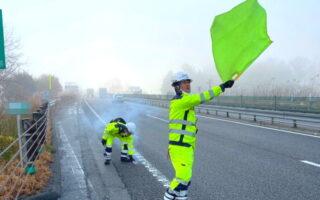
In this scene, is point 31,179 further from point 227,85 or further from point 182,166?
point 227,85

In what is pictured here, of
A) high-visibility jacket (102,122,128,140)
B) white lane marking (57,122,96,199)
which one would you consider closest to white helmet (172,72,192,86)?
white lane marking (57,122,96,199)

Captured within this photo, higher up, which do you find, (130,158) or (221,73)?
(221,73)

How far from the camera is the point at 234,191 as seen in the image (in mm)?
5043

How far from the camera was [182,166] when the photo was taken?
3.88m

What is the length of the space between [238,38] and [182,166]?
1.88 metres

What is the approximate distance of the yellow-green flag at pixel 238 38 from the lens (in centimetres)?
359

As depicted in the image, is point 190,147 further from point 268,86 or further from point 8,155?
point 268,86

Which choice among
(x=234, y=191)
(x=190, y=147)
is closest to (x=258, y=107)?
(x=234, y=191)

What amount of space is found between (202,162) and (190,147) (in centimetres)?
352

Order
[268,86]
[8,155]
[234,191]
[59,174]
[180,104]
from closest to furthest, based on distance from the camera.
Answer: [180,104] → [234,191] → [59,174] → [8,155] → [268,86]

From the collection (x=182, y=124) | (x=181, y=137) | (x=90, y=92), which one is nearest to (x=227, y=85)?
(x=182, y=124)

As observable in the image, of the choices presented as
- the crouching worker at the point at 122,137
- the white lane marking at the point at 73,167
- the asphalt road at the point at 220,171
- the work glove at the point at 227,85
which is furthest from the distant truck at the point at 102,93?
the work glove at the point at 227,85

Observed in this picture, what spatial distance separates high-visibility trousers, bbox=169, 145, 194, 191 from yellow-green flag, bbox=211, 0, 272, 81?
1137 millimetres

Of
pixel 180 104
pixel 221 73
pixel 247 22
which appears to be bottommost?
pixel 180 104
